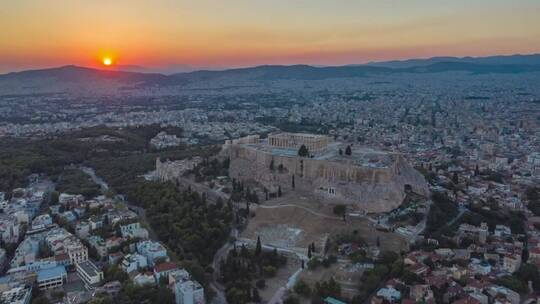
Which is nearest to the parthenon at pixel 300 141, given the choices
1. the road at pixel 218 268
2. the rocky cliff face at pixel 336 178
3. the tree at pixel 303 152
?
the tree at pixel 303 152

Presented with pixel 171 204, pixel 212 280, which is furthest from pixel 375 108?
pixel 212 280

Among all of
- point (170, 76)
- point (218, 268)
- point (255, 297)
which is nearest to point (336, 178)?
point (218, 268)

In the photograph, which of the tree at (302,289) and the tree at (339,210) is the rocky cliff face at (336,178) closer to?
the tree at (339,210)

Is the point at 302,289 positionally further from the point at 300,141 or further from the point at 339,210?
the point at 300,141

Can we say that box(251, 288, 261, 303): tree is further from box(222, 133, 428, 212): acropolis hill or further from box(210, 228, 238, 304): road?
box(222, 133, 428, 212): acropolis hill

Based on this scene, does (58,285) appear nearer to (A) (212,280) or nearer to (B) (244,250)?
(A) (212,280)

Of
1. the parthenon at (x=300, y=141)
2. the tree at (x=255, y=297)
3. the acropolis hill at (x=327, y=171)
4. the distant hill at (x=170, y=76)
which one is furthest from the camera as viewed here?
the distant hill at (x=170, y=76)
